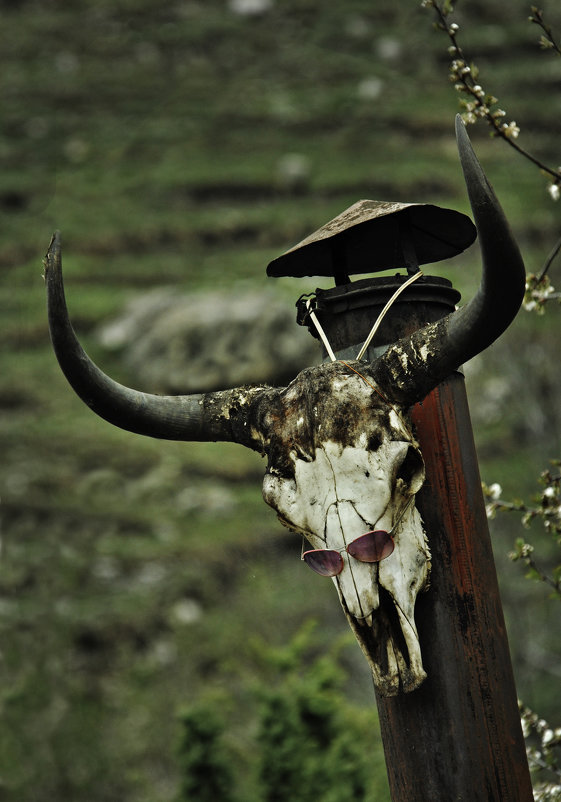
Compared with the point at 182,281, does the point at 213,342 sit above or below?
below

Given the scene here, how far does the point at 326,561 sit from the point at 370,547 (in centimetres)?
13

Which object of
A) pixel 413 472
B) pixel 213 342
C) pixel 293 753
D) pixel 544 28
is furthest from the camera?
pixel 213 342

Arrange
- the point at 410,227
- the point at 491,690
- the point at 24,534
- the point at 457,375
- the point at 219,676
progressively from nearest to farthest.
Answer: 1. the point at 491,690
2. the point at 457,375
3. the point at 410,227
4. the point at 219,676
5. the point at 24,534

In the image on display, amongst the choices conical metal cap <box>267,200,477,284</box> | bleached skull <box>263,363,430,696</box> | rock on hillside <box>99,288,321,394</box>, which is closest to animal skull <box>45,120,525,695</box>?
bleached skull <box>263,363,430,696</box>

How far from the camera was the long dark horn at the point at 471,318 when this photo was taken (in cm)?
217

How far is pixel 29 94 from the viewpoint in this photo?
3556 cm

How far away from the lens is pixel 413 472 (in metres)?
2.59

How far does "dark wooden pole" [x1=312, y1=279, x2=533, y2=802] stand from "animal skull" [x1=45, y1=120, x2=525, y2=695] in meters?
0.09

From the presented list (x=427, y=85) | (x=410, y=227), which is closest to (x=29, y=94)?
(x=427, y=85)

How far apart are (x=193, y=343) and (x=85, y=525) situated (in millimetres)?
5888

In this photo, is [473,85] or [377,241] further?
[473,85]

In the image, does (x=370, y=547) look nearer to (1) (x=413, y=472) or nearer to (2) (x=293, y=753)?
(1) (x=413, y=472)

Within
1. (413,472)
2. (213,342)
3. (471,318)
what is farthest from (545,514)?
(213,342)

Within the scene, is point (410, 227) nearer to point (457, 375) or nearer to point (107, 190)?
point (457, 375)
